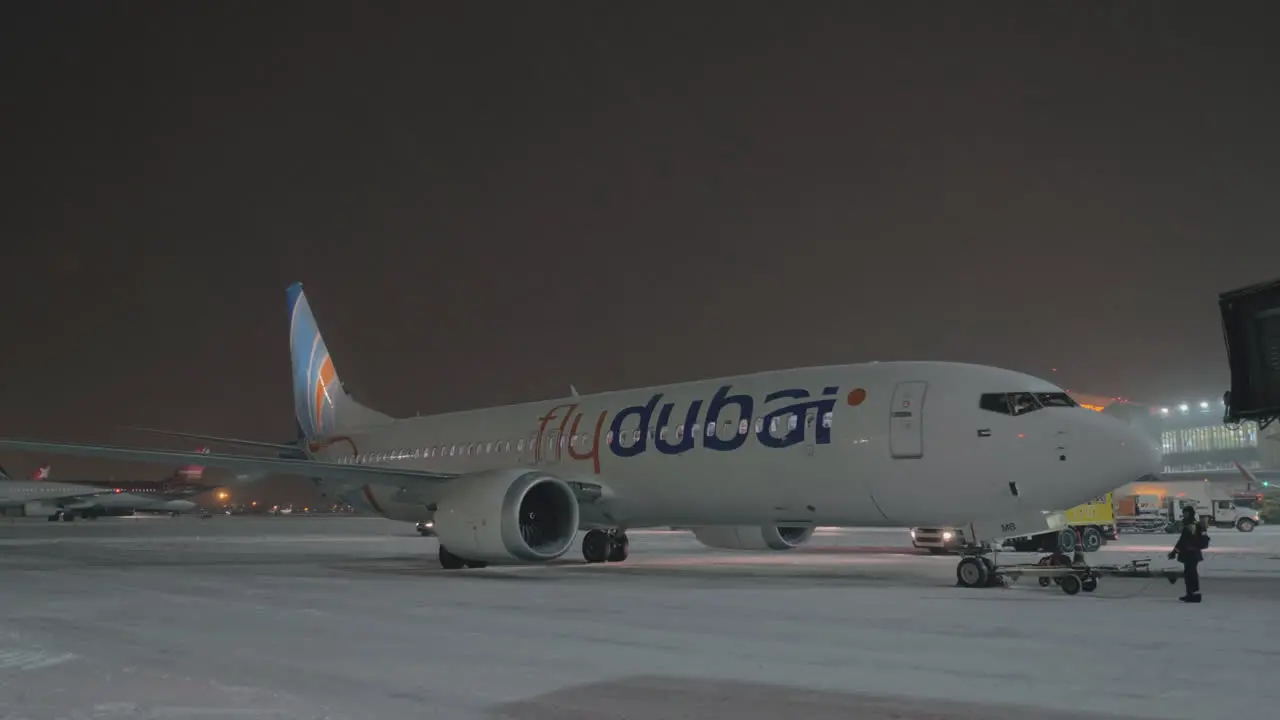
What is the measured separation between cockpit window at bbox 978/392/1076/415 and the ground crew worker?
8.06 feet

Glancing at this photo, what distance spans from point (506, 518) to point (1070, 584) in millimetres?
9373

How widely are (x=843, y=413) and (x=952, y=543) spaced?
11791mm

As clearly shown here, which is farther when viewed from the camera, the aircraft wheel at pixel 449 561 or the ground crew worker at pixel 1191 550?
the aircraft wheel at pixel 449 561

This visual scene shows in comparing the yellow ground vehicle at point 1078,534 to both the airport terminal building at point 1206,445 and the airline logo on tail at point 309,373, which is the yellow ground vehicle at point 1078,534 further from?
the airport terminal building at point 1206,445

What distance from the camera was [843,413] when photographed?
17.5m

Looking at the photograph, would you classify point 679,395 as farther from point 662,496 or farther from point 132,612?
point 132,612

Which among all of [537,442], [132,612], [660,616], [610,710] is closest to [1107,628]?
[660,616]

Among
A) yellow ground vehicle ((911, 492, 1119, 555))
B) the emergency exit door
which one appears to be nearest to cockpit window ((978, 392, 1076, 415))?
the emergency exit door

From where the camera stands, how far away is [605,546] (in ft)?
79.6

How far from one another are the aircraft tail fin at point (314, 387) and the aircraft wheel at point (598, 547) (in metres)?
9.00

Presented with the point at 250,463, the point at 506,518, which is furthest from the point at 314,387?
the point at 506,518

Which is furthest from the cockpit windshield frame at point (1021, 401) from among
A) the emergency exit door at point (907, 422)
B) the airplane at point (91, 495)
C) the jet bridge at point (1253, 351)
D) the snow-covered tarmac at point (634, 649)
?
the airplane at point (91, 495)

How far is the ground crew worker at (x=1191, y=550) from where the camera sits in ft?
44.4

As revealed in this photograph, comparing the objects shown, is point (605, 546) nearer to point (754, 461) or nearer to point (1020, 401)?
point (754, 461)
